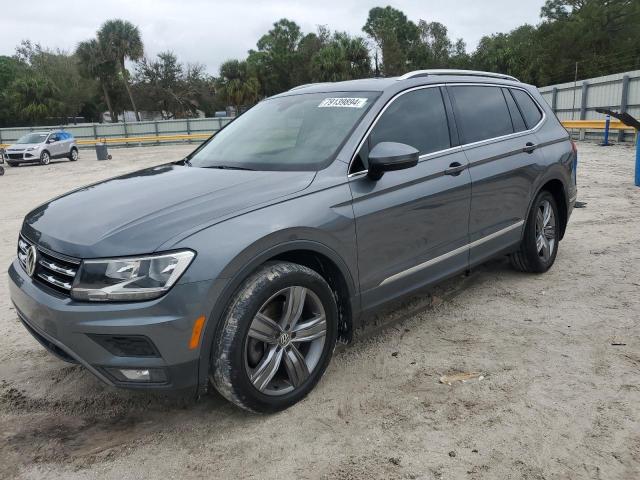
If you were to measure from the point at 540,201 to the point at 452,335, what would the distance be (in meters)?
1.75

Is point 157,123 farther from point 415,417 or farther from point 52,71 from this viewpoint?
point 415,417

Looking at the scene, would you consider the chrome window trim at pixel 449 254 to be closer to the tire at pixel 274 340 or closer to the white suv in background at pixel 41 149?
the tire at pixel 274 340

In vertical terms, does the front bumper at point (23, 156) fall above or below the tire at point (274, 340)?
below

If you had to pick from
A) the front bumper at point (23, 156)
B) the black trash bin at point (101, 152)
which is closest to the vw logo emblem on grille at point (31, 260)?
the front bumper at point (23, 156)

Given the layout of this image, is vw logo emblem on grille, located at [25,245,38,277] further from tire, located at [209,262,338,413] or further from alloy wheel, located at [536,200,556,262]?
alloy wheel, located at [536,200,556,262]

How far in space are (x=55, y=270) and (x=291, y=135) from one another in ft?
5.44

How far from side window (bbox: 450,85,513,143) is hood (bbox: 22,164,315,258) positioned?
1.61 meters

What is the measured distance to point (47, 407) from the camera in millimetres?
3180

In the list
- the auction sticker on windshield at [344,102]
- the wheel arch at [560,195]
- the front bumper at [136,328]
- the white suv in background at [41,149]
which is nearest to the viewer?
the front bumper at [136,328]

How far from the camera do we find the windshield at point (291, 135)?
336 cm

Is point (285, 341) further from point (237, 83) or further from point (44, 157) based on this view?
point (237, 83)

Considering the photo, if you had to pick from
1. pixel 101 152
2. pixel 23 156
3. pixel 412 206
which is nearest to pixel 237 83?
pixel 101 152

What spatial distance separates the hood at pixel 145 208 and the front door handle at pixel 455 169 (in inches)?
46.1

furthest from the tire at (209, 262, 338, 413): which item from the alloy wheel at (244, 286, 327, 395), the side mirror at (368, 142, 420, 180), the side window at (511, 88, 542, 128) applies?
the side window at (511, 88, 542, 128)
